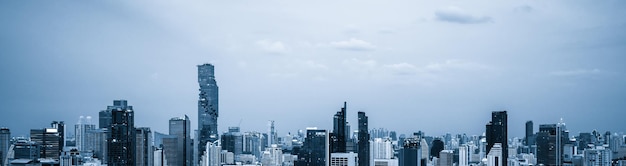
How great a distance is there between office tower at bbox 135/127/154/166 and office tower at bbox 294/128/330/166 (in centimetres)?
239

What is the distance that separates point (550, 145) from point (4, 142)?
23.4 ft

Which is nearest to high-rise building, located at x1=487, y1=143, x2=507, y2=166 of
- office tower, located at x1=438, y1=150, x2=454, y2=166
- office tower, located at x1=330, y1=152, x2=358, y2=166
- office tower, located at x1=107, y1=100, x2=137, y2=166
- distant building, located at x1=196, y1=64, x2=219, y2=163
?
office tower, located at x1=438, y1=150, x2=454, y2=166

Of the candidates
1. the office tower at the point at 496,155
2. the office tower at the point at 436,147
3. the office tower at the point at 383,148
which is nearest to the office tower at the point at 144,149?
the office tower at the point at 383,148

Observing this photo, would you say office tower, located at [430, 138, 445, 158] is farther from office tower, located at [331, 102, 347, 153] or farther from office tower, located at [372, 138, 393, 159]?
office tower, located at [331, 102, 347, 153]

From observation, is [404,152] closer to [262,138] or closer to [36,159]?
[262,138]

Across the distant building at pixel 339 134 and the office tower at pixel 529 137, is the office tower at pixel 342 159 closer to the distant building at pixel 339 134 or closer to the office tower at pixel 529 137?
the distant building at pixel 339 134

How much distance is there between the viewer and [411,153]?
36.4 feet

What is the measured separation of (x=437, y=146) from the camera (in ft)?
38.0

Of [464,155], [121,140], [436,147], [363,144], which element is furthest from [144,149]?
[464,155]

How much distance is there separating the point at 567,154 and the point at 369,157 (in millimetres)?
3054

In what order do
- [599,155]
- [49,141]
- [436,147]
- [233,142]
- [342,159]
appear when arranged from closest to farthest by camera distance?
[49,141] < [599,155] < [342,159] < [233,142] < [436,147]

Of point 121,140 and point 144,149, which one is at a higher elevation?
point 121,140

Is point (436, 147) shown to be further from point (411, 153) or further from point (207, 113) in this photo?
point (207, 113)

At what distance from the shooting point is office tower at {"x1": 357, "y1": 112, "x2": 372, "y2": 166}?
10680mm
